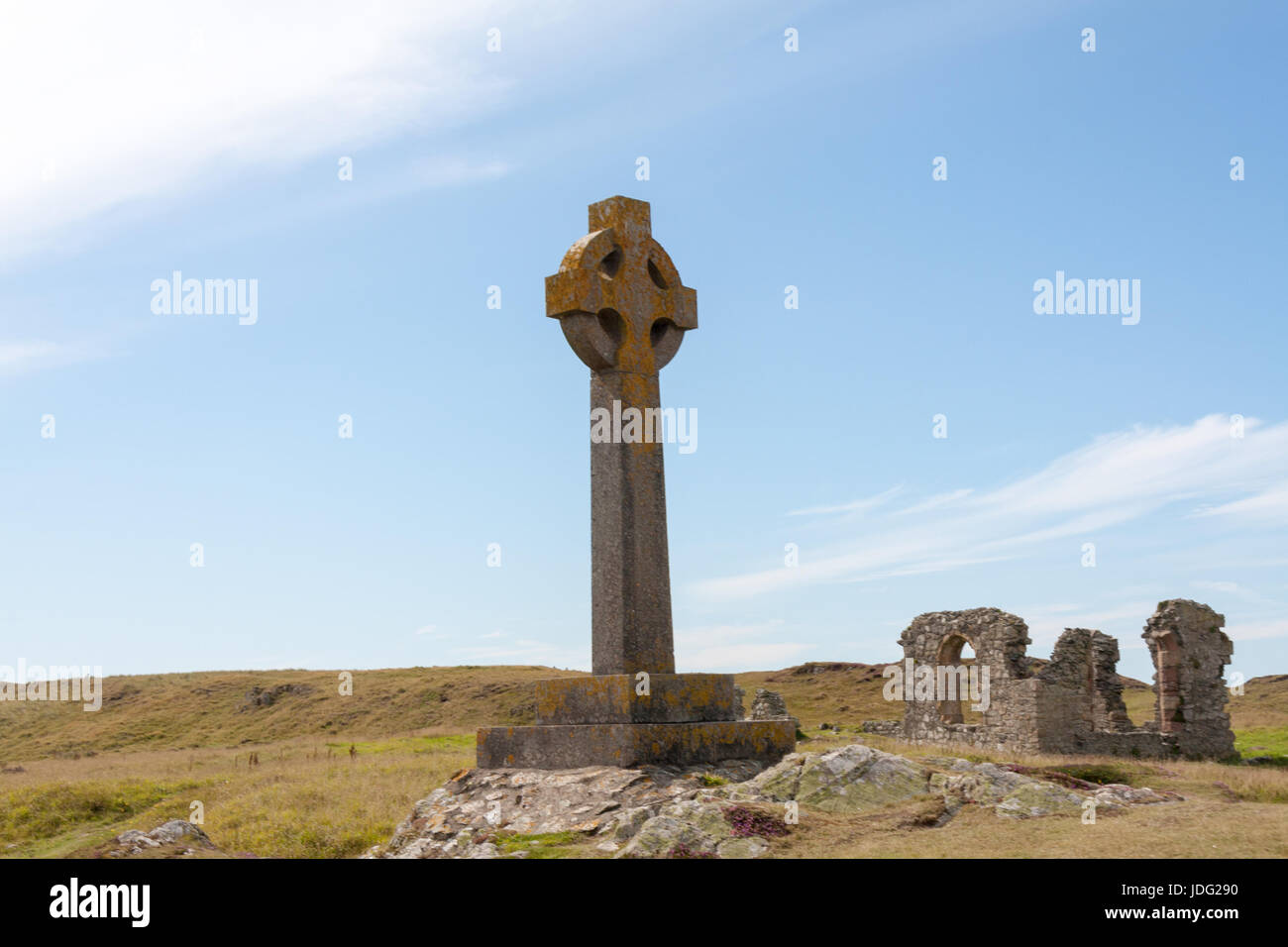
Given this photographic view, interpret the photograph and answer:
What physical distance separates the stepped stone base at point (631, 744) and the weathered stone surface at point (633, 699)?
11 cm

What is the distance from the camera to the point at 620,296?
1001 centimetres

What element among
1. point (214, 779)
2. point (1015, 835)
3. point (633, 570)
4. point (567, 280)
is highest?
point (567, 280)

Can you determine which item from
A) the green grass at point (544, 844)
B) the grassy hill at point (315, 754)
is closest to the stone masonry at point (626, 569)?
the green grass at point (544, 844)

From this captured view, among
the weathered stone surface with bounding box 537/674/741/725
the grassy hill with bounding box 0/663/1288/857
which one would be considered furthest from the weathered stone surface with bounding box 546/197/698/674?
the grassy hill with bounding box 0/663/1288/857

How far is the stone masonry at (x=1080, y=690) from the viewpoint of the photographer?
24.5m

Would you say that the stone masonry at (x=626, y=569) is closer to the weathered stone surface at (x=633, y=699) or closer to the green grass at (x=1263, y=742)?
the weathered stone surface at (x=633, y=699)

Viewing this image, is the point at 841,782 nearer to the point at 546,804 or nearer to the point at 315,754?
the point at 546,804

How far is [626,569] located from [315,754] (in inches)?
668

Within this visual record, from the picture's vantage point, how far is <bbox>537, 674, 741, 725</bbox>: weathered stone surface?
29.4ft

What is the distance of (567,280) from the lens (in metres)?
9.80
